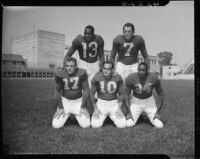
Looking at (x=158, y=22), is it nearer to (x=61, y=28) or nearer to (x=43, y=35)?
(x=61, y=28)

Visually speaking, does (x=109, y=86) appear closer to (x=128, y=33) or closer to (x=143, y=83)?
(x=143, y=83)

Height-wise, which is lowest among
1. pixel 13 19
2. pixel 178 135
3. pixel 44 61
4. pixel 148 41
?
pixel 178 135

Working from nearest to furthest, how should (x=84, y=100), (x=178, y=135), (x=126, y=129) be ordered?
(x=178, y=135)
(x=126, y=129)
(x=84, y=100)

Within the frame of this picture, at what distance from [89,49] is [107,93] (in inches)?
29.4

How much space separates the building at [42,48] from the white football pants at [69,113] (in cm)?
65

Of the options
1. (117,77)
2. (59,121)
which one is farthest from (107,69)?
(59,121)

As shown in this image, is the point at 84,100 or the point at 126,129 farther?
the point at 84,100

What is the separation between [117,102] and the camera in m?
3.49

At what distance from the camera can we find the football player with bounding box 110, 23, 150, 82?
→ 3498 mm

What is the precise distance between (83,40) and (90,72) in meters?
0.55

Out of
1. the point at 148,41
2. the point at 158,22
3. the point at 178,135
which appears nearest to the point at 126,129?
the point at 178,135

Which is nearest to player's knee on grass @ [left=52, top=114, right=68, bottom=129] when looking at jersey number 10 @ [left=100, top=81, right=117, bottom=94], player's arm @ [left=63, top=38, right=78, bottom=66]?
jersey number 10 @ [left=100, top=81, right=117, bottom=94]

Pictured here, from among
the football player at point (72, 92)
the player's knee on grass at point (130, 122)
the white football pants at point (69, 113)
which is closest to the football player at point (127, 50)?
the football player at point (72, 92)

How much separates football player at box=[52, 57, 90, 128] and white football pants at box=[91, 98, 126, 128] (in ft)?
0.42
